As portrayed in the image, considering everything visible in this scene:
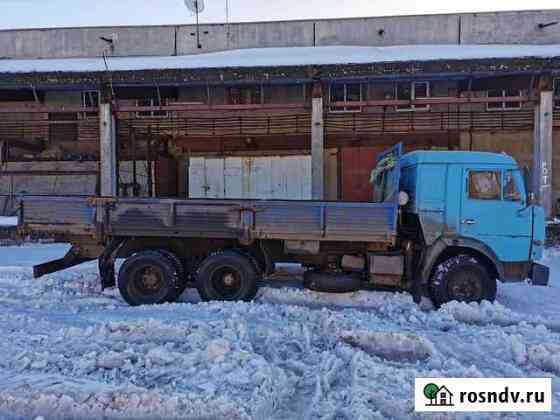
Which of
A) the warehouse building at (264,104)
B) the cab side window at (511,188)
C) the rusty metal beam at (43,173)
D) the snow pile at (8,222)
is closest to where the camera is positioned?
the cab side window at (511,188)

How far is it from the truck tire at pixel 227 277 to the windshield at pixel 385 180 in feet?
9.05

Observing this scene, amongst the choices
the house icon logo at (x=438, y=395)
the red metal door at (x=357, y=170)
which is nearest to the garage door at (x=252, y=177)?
the red metal door at (x=357, y=170)

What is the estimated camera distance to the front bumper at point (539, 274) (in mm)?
6035

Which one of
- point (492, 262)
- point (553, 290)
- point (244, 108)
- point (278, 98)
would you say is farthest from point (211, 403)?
point (278, 98)

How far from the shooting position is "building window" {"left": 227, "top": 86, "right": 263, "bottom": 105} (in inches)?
699

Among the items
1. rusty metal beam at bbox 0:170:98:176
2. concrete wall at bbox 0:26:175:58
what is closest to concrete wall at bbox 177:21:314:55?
concrete wall at bbox 0:26:175:58

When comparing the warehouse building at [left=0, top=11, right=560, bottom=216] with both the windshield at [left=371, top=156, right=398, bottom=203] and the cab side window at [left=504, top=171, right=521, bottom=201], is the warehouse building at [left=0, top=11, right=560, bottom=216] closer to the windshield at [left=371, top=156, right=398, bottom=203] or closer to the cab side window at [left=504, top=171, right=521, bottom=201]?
the windshield at [left=371, top=156, right=398, bottom=203]

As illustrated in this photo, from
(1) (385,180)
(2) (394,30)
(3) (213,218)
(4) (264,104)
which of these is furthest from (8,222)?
(2) (394,30)

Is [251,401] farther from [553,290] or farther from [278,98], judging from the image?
[278,98]

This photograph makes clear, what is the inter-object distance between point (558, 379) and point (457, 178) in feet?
10.6

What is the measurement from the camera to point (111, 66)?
14742mm

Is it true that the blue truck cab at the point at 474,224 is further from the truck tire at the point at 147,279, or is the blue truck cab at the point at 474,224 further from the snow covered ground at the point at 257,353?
the truck tire at the point at 147,279

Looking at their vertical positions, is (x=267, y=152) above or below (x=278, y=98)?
below

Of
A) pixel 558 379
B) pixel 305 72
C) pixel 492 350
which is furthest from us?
pixel 305 72
